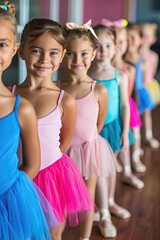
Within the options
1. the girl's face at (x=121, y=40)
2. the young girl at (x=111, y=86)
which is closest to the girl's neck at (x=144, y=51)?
the girl's face at (x=121, y=40)

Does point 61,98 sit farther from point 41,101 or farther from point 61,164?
point 61,164

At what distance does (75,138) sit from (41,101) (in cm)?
39

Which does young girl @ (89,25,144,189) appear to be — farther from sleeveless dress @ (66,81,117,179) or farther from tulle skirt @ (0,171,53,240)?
tulle skirt @ (0,171,53,240)

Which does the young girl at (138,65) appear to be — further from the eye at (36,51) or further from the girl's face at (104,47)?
the eye at (36,51)

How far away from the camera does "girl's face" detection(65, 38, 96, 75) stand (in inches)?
72.5

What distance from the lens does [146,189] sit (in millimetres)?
2891

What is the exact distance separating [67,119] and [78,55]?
13.0 inches

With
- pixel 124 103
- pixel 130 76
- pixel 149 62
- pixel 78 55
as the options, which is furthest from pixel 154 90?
pixel 78 55

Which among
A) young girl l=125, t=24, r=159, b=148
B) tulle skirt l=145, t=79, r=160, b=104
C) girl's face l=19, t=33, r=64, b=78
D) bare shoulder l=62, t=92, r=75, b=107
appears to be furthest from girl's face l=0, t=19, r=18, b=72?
tulle skirt l=145, t=79, r=160, b=104

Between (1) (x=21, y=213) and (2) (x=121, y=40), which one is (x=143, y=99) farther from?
(1) (x=21, y=213)

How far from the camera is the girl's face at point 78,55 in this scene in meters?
1.84

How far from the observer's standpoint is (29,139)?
4.62 ft

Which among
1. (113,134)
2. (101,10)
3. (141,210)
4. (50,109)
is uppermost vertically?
(50,109)

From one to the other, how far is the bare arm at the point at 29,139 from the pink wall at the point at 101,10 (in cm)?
479
